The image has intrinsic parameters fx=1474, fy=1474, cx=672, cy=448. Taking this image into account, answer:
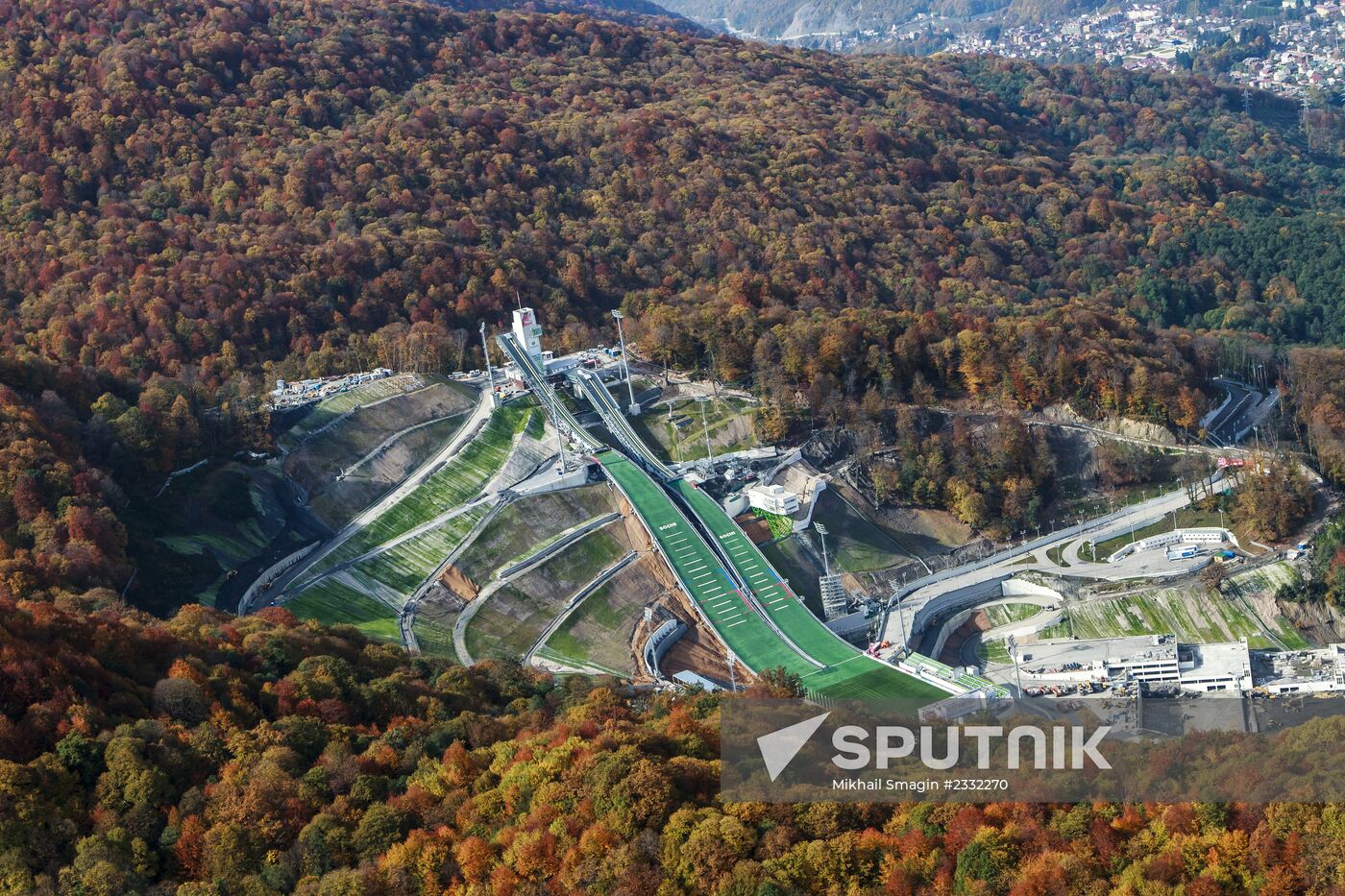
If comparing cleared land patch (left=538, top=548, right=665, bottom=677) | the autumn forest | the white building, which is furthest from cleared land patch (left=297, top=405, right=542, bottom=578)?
the white building

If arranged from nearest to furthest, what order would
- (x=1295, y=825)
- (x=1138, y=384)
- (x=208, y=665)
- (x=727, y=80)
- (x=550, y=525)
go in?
(x=1295, y=825)
(x=208, y=665)
(x=550, y=525)
(x=1138, y=384)
(x=727, y=80)

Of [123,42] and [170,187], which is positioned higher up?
[123,42]

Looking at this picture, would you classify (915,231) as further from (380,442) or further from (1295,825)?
(1295,825)

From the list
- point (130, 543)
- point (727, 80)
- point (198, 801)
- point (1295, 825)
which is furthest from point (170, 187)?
point (1295, 825)

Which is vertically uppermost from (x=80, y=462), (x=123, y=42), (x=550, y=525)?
(x=123, y=42)

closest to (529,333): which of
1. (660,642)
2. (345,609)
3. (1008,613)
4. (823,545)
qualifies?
(823,545)

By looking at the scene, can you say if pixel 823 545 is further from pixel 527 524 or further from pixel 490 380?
pixel 490 380

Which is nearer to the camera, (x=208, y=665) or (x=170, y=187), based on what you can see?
(x=208, y=665)

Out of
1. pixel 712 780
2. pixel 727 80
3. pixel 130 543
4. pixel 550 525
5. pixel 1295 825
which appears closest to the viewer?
pixel 1295 825
